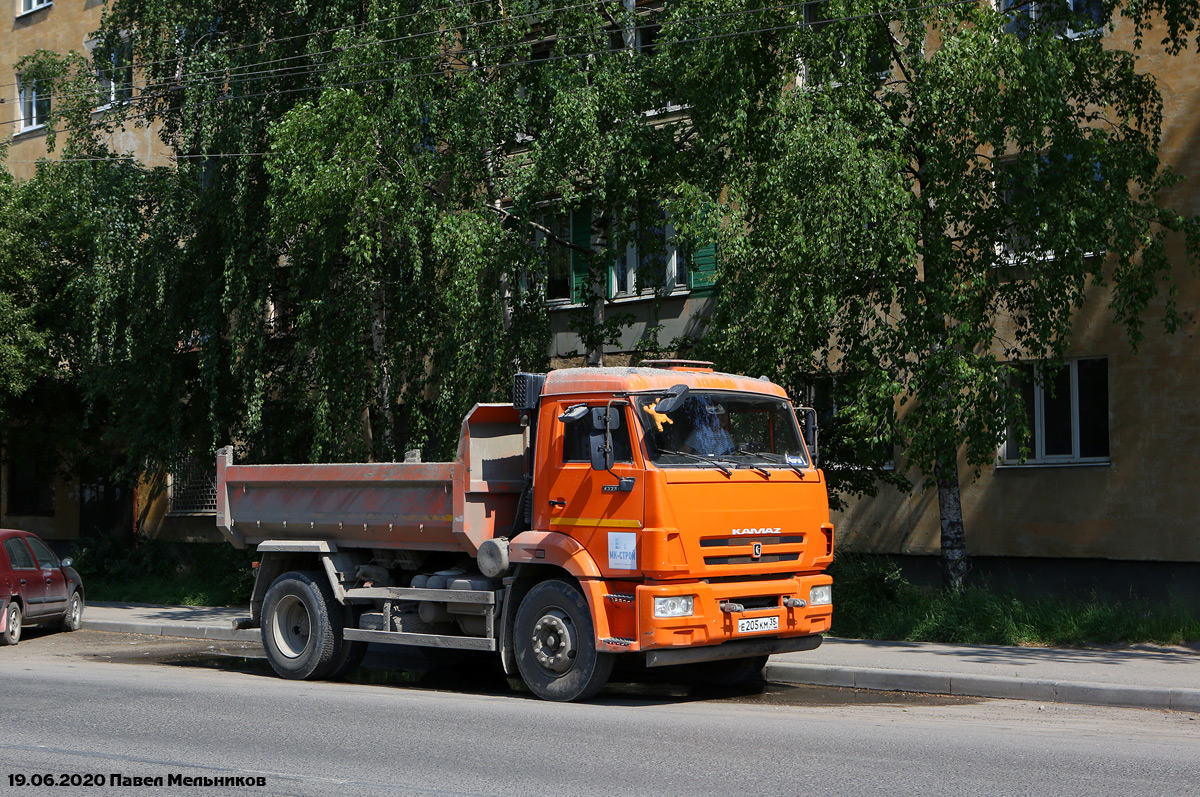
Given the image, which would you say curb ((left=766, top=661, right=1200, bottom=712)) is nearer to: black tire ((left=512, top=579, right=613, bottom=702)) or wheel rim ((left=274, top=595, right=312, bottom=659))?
black tire ((left=512, top=579, right=613, bottom=702))

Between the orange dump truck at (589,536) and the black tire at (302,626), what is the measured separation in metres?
0.03

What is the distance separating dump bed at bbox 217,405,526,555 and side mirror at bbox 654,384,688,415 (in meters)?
1.65

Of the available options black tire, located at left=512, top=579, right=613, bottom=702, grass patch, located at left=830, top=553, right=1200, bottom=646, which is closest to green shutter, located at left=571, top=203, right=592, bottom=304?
grass patch, located at left=830, top=553, right=1200, bottom=646

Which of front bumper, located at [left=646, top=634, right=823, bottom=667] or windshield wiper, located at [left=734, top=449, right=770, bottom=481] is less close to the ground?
windshield wiper, located at [left=734, top=449, right=770, bottom=481]

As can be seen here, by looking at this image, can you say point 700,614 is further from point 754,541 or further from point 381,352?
point 381,352

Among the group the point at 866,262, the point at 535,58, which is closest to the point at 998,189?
the point at 866,262

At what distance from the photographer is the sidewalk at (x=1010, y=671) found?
404 inches

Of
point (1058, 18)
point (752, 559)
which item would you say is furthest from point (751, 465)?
point (1058, 18)

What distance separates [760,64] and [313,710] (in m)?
9.46

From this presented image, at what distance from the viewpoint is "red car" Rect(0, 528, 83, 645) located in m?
15.8

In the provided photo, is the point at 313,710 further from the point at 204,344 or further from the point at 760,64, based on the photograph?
the point at 204,344

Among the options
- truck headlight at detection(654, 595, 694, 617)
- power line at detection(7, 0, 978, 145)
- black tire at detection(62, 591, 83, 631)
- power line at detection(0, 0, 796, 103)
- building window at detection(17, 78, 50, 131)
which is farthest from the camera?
building window at detection(17, 78, 50, 131)

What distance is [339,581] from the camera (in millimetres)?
12016

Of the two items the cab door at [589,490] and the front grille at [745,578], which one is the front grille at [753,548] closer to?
the front grille at [745,578]
